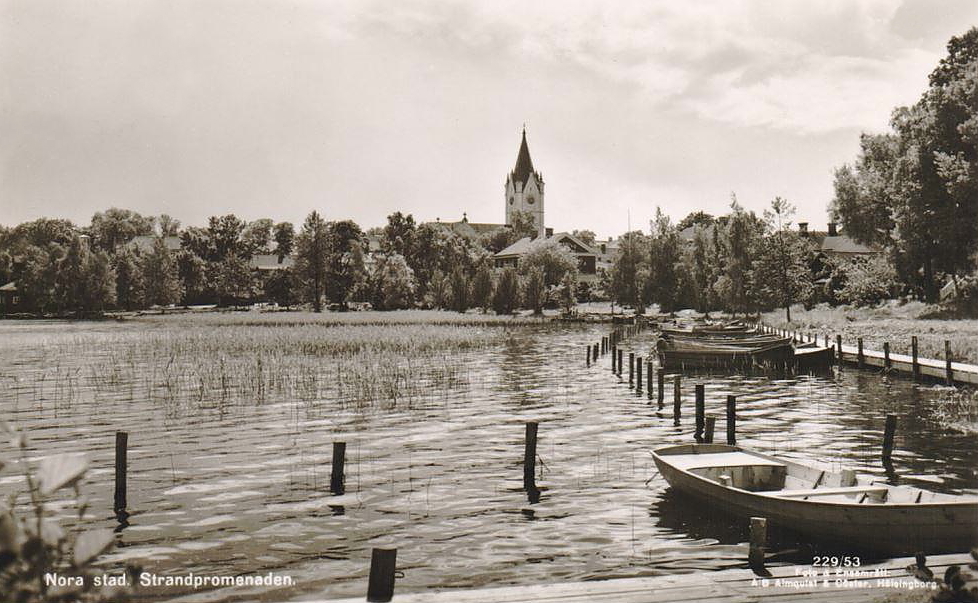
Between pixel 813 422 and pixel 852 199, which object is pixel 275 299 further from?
pixel 813 422

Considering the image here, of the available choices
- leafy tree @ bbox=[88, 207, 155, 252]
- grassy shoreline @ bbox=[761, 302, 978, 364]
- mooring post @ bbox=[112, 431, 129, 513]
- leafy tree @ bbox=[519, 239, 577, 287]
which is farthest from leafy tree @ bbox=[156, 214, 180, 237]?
mooring post @ bbox=[112, 431, 129, 513]

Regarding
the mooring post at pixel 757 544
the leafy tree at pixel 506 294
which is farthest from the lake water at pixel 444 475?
the leafy tree at pixel 506 294

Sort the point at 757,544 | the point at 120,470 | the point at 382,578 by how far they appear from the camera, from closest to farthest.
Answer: the point at 382,578
the point at 757,544
the point at 120,470

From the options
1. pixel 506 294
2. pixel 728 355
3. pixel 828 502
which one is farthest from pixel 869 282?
pixel 828 502

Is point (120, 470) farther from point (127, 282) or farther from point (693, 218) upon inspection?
point (693, 218)

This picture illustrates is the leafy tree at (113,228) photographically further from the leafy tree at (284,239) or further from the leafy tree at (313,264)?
the leafy tree at (313,264)

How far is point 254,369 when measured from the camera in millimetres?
34656

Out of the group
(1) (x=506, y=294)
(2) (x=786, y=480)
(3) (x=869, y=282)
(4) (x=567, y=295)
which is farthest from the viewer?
(4) (x=567, y=295)

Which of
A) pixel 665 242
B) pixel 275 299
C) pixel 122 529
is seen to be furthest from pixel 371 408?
pixel 275 299

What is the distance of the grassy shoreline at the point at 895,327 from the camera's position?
3603cm

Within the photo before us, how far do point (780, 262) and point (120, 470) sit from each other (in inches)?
2401

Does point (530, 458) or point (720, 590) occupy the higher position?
point (720, 590)

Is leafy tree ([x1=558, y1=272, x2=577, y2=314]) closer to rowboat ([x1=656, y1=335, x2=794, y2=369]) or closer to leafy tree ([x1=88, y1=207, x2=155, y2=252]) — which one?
rowboat ([x1=656, y1=335, x2=794, y2=369])

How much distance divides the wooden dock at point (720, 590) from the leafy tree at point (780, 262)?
61004 mm
